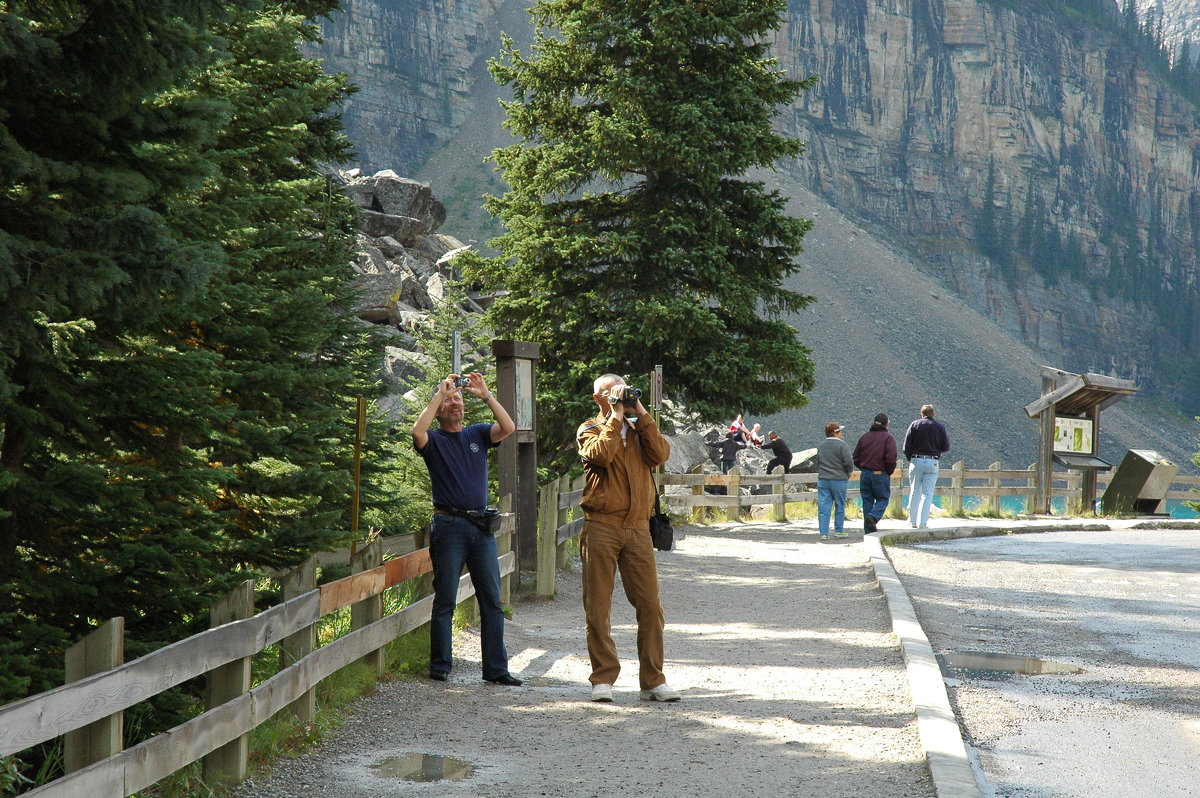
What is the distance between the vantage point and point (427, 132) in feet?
382

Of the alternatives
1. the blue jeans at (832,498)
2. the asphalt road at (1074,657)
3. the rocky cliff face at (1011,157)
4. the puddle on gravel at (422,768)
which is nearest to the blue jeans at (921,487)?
the blue jeans at (832,498)

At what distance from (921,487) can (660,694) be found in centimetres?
1293

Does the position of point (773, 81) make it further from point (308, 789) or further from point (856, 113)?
point (856, 113)

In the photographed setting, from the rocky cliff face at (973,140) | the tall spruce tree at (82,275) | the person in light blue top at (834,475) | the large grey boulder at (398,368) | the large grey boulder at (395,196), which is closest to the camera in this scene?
the tall spruce tree at (82,275)

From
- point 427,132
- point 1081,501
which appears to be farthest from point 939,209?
point 1081,501

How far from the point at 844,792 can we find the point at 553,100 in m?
17.4

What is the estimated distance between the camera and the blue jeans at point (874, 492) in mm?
17922

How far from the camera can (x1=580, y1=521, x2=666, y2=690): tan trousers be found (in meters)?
6.75

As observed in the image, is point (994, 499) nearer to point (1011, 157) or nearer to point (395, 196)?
point (395, 196)

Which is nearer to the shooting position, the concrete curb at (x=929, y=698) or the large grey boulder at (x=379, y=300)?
the concrete curb at (x=929, y=698)

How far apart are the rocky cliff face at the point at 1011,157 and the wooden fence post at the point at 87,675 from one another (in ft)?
393

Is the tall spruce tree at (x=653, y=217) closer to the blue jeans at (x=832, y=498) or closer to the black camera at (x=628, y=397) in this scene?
the blue jeans at (x=832, y=498)

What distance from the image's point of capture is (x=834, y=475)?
1870 cm

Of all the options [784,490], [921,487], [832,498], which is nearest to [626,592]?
[832,498]
